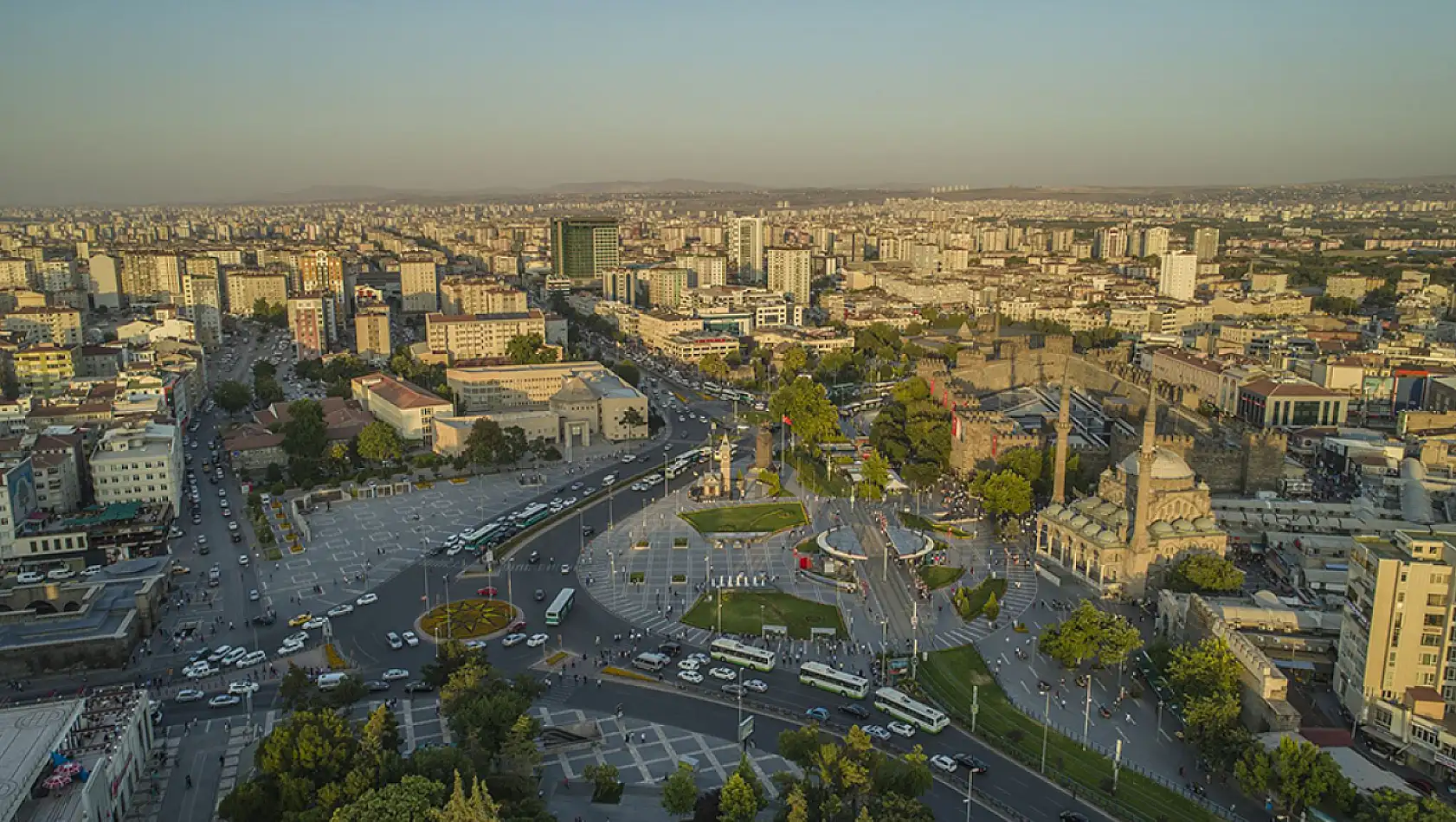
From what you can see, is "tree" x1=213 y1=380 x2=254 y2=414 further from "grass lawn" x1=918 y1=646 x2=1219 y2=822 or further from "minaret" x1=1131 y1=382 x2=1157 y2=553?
"minaret" x1=1131 y1=382 x2=1157 y2=553

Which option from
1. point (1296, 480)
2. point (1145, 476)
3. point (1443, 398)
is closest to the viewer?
point (1145, 476)

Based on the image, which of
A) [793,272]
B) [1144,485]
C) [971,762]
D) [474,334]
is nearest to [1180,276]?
[793,272]

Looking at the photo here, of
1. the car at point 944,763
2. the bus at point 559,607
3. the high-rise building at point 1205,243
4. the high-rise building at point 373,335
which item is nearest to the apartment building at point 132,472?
the bus at point 559,607

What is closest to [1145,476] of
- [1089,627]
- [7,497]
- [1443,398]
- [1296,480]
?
[1089,627]

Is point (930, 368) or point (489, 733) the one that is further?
point (930, 368)

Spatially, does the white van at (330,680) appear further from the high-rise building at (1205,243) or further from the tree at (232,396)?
the high-rise building at (1205,243)

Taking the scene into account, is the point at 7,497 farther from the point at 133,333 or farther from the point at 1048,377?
the point at 1048,377

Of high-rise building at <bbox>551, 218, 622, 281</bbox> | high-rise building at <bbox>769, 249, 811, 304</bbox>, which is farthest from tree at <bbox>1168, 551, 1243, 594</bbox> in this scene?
high-rise building at <bbox>551, 218, 622, 281</bbox>
